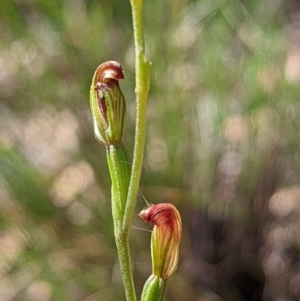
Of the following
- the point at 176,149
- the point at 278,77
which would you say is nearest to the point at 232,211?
the point at 176,149

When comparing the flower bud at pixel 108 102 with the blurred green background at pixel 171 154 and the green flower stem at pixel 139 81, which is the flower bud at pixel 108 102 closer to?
the green flower stem at pixel 139 81

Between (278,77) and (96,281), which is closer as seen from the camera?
(96,281)

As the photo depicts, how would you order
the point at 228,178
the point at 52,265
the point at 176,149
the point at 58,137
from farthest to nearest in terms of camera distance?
the point at 58,137, the point at 228,178, the point at 176,149, the point at 52,265

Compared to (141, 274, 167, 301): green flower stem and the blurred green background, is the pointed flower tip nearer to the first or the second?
(141, 274, 167, 301): green flower stem

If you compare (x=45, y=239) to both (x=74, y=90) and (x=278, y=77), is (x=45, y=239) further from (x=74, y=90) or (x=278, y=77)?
(x=278, y=77)

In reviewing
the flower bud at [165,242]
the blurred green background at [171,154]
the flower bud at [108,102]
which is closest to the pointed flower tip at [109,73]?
the flower bud at [108,102]

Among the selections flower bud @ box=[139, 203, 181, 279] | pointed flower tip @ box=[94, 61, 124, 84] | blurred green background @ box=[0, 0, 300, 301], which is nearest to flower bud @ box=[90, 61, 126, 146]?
pointed flower tip @ box=[94, 61, 124, 84]
